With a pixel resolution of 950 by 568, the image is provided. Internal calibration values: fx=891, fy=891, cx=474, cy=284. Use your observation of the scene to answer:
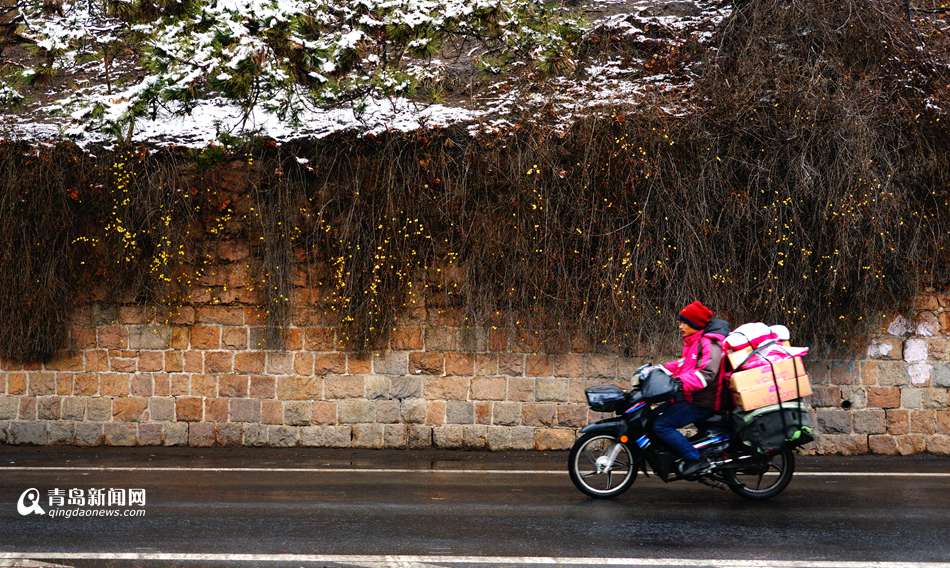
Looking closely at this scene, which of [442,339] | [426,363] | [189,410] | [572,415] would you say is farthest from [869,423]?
[189,410]

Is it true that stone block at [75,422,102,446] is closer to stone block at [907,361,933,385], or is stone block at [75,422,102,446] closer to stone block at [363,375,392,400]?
stone block at [363,375,392,400]

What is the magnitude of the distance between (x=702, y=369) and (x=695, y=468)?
2.81 feet

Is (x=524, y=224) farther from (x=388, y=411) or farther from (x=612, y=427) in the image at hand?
(x=612, y=427)

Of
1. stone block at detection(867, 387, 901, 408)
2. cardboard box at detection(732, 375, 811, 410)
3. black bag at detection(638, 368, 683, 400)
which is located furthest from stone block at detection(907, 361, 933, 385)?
black bag at detection(638, 368, 683, 400)

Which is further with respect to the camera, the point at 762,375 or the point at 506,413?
the point at 506,413

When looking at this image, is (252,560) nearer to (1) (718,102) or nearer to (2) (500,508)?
(2) (500,508)

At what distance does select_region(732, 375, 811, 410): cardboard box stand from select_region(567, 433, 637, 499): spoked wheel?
110cm

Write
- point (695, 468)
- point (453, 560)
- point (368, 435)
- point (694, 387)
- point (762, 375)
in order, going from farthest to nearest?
1. point (368, 435)
2. point (695, 468)
3. point (694, 387)
4. point (762, 375)
5. point (453, 560)

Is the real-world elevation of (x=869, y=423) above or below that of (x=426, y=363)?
below

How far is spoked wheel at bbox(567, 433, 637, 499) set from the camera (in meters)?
7.80

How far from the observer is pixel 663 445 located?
772 cm

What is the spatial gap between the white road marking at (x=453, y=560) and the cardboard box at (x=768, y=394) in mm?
1821

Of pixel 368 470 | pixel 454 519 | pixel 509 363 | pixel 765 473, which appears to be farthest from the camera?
pixel 509 363

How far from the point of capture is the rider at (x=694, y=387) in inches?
298
